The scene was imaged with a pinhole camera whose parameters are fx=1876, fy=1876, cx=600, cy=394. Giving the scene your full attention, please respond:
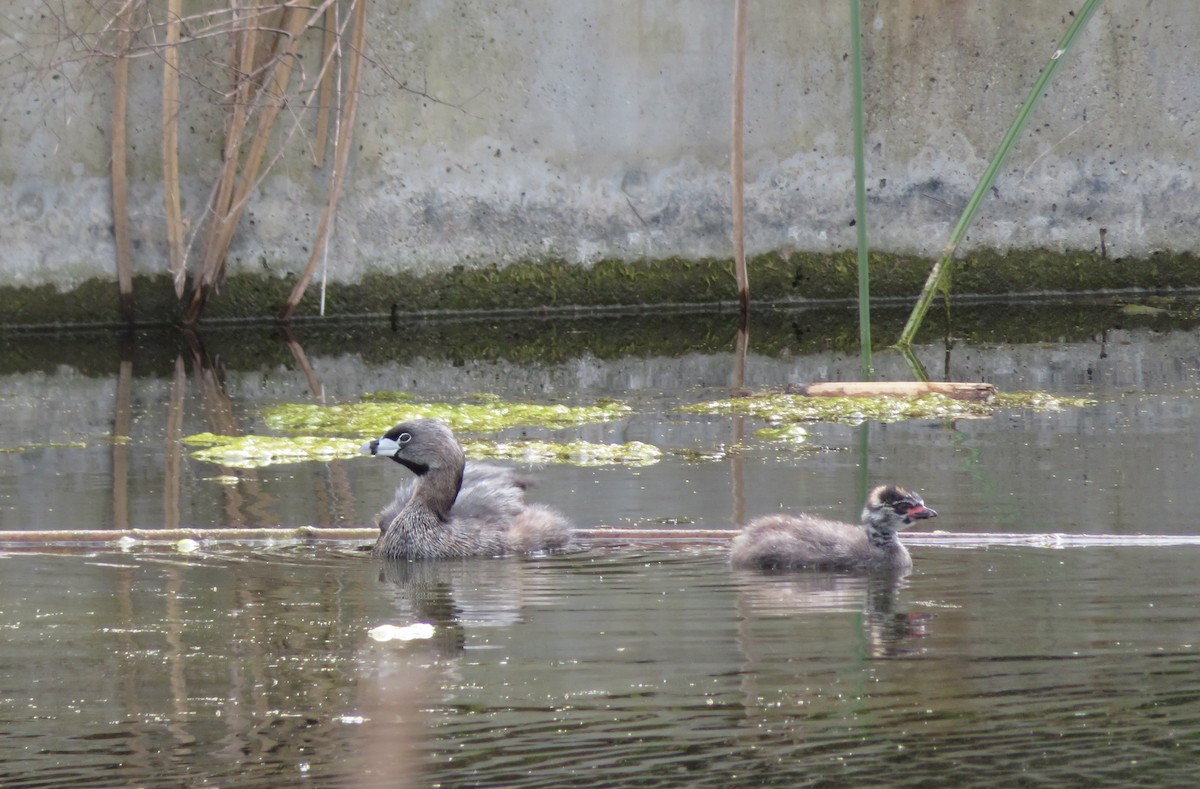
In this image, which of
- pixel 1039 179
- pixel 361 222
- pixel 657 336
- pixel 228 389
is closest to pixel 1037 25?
pixel 1039 179

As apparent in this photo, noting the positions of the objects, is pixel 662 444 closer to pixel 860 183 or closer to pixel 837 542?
pixel 860 183

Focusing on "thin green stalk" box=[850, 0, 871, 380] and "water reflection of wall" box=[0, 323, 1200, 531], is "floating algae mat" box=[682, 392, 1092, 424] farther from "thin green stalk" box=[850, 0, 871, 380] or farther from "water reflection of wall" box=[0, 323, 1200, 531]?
"thin green stalk" box=[850, 0, 871, 380]

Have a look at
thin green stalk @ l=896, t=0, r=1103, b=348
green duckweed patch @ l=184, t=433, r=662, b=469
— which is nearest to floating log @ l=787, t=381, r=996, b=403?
thin green stalk @ l=896, t=0, r=1103, b=348

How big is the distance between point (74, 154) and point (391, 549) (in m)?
8.61

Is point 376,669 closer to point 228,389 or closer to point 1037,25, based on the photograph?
point 228,389

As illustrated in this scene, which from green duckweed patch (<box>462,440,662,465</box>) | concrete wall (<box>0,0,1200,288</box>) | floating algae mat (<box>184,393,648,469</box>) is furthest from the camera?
concrete wall (<box>0,0,1200,288</box>)

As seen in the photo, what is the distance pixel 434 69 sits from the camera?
47.6ft

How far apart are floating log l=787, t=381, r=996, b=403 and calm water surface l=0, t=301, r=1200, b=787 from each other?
40 cm

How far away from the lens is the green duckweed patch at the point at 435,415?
9.45 meters

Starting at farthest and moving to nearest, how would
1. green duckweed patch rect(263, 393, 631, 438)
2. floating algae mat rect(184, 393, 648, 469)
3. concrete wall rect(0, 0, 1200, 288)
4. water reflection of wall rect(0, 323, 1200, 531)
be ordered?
concrete wall rect(0, 0, 1200, 288)
green duckweed patch rect(263, 393, 631, 438)
floating algae mat rect(184, 393, 648, 469)
water reflection of wall rect(0, 323, 1200, 531)

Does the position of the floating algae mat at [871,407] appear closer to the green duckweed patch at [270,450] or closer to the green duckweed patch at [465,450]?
the green duckweed patch at [465,450]

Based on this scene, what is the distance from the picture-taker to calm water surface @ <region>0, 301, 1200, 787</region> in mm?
3928

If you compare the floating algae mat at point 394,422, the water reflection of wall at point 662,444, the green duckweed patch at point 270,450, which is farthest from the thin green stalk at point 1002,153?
the green duckweed patch at point 270,450

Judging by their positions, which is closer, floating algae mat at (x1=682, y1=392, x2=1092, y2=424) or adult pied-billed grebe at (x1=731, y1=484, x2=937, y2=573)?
adult pied-billed grebe at (x1=731, y1=484, x2=937, y2=573)
